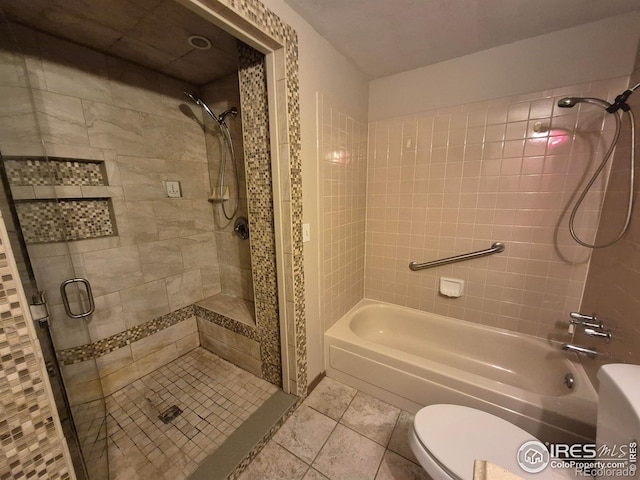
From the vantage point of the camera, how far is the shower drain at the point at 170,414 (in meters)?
1.40

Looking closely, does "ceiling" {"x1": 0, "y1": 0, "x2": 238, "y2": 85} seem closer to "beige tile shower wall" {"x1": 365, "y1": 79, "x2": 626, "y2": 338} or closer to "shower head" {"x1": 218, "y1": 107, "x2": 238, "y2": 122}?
"shower head" {"x1": 218, "y1": 107, "x2": 238, "y2": 122}

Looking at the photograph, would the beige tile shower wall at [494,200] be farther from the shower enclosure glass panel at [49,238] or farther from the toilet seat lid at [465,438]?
the shower enclosure glass panel at [49,238]

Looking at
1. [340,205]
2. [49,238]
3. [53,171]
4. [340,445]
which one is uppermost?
[53,171]

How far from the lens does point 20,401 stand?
1.75ft

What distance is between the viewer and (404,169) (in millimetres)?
1928

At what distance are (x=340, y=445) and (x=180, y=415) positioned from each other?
0.99 m

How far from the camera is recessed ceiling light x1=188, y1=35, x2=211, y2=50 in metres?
1.31

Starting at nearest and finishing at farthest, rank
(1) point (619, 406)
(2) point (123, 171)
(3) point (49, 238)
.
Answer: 1. (1) point (619, 406)
2. (3) point (49, 238)
3. (2) point (123, 171)

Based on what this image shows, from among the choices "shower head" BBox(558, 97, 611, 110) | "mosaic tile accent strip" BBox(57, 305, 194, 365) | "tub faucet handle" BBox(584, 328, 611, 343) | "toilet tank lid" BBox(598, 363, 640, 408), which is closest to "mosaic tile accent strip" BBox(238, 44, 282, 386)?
"mosaic tile accent strip" BBox(57, 305, 194, 365)

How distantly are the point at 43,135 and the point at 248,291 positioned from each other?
5.17 feet

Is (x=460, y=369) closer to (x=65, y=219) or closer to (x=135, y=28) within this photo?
(x=65, y=219)

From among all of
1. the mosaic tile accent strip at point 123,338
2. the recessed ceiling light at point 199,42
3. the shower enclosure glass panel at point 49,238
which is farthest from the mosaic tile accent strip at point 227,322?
the recessed ceiling light at point 199,42

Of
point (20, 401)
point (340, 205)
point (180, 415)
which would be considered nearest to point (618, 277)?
point (340, 205)
